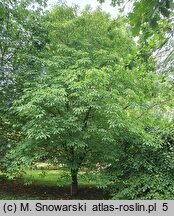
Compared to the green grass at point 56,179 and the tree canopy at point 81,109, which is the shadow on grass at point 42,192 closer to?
the green grass at point 56,179

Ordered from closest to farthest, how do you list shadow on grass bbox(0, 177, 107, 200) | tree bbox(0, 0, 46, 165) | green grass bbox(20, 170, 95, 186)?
green grass bbox(20, 170, 95, 186) < shadow on grass bbox(0, 177, 107, 200) < tree bbox(0, 0, 46, 165)

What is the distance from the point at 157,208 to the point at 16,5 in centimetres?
671

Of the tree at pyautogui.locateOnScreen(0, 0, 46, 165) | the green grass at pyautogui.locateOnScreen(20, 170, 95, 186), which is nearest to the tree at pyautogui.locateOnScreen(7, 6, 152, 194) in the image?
the green grass at pyautogui.locateOnScreen(20, 170, 95, 186)

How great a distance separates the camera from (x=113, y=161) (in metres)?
6.36

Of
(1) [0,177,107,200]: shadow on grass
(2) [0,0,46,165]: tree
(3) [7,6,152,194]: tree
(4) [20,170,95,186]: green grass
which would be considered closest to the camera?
(3) [7,6,152,194]: tree

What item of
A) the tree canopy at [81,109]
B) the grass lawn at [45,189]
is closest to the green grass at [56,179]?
the grass lawn at [45,189]

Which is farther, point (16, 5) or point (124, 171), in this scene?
point (16, 5)

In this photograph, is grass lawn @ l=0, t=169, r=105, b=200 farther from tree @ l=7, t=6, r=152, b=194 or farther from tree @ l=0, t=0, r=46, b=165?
tree @ l=0, t=0, r=46, b=165

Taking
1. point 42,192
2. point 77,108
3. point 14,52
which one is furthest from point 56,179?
point 14,52

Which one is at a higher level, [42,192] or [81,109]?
[81,109]

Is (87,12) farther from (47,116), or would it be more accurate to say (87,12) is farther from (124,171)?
(124,171)

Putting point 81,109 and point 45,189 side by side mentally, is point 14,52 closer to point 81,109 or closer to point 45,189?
point 81,109

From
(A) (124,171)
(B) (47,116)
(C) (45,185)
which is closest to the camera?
(B) (47,116)

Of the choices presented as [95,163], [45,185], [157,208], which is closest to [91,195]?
[95,163]
